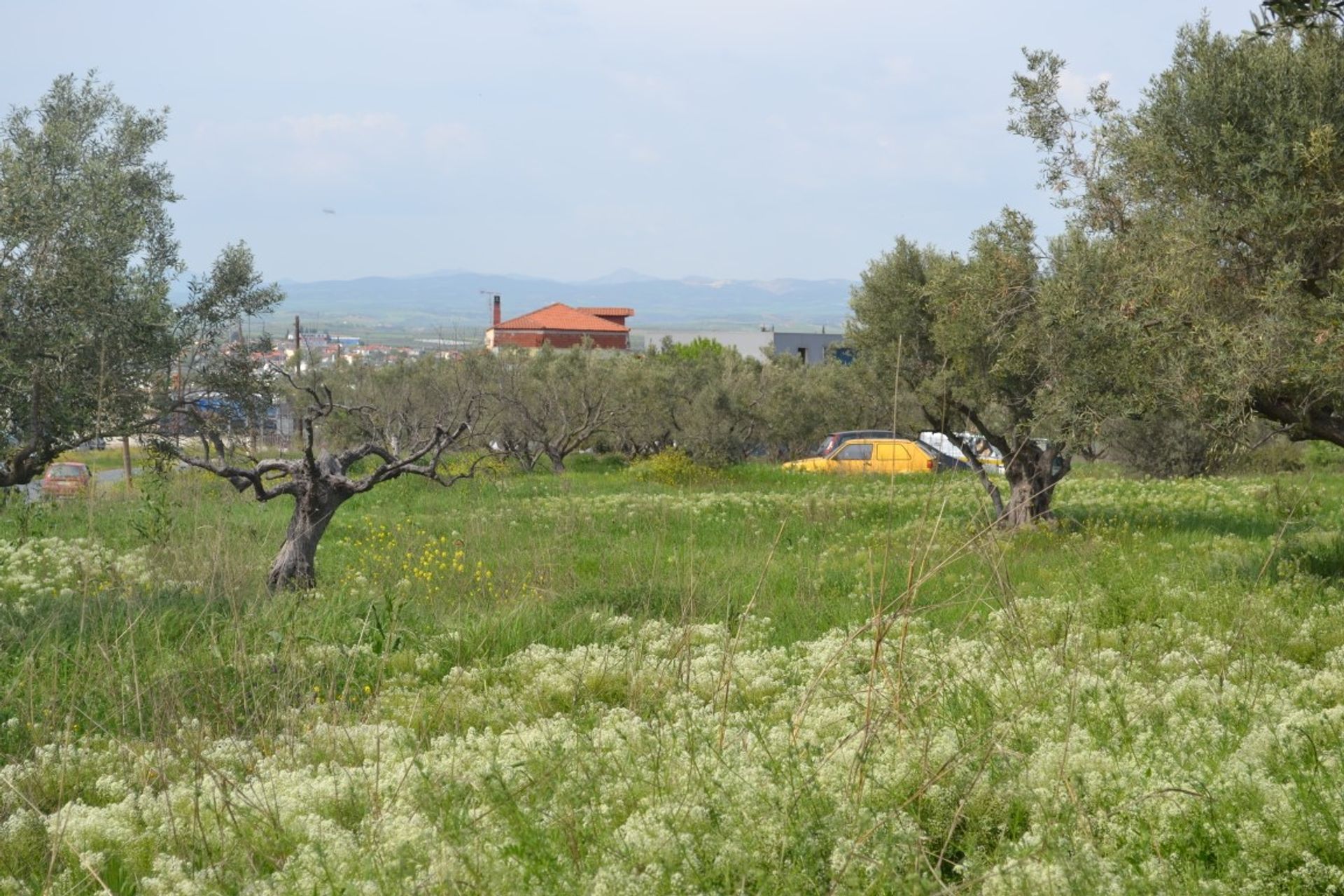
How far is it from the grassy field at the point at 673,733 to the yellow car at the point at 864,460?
16968mm

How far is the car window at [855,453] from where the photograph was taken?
99.0 ft

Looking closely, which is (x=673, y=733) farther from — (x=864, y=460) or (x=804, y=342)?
(x=804, y=342)

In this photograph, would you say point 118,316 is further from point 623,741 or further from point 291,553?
point 623,741

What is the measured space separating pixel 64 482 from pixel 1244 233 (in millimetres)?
21209

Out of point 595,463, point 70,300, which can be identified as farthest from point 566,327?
point 70,300

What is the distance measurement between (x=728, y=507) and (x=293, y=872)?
16015 millimetres

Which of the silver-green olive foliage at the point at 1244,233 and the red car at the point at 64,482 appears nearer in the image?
the silver-green olive foliage at the point at 1244,233

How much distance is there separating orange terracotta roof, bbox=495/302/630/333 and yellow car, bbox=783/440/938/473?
71.5 meters

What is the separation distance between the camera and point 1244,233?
10344 mm

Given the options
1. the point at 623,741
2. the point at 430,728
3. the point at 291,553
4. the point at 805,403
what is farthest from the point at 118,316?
the point at 805,403

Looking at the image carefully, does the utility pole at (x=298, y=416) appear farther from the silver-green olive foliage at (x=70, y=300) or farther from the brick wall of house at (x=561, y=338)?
the brick wall of house at (x=561, y=338)

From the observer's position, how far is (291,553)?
10.5m

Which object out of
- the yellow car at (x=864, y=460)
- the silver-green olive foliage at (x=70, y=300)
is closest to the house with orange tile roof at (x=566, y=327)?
the yellow car at (x=864, y=460)

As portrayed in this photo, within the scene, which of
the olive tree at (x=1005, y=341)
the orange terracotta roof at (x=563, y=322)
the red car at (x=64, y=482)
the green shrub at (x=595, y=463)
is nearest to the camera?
the olive tree at (x=1005, y=341)
